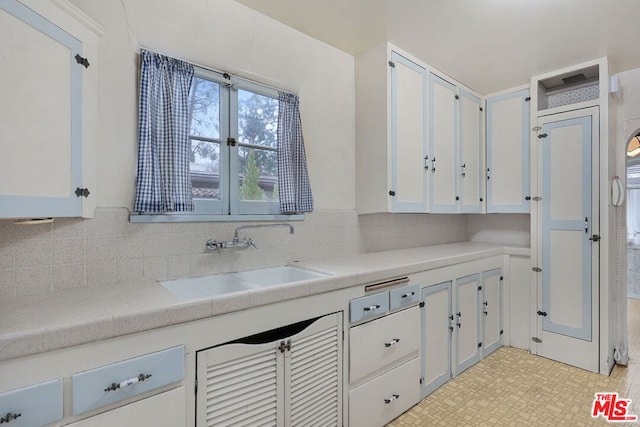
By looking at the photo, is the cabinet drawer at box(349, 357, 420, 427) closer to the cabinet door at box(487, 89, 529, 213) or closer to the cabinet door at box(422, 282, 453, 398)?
the cabinet door at box(422, 282, 453, 398)

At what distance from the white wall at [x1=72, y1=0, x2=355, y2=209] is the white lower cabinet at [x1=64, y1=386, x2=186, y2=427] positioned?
2.90ft

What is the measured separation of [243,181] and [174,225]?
49 centimetres

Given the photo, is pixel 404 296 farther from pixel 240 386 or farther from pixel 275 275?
pixel 240 386

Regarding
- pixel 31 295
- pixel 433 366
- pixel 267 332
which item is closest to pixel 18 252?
pixel 31 295

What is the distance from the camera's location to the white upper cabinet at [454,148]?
8.76 ft

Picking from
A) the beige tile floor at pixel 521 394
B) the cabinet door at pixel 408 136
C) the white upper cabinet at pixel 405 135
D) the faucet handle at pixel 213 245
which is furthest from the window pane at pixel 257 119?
the beige tile floor at pixel 521 394

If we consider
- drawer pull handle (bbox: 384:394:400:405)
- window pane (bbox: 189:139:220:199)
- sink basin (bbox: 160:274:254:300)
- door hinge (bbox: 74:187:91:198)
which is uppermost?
window pane (bbox: 189:139:220:199)

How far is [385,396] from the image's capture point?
1866 millimetres

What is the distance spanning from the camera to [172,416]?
1.10m

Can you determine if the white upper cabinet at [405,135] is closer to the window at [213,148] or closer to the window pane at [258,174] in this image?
the window at [213,148]

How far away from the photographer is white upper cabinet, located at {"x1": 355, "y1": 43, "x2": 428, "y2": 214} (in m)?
2.32

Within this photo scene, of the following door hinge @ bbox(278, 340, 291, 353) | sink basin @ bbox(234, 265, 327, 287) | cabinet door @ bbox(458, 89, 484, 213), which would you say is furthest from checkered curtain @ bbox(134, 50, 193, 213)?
cabinet door @ bbox(458, 89, 484, 213)

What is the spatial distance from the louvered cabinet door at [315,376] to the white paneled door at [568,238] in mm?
2183

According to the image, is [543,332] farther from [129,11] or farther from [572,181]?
[129,11]
